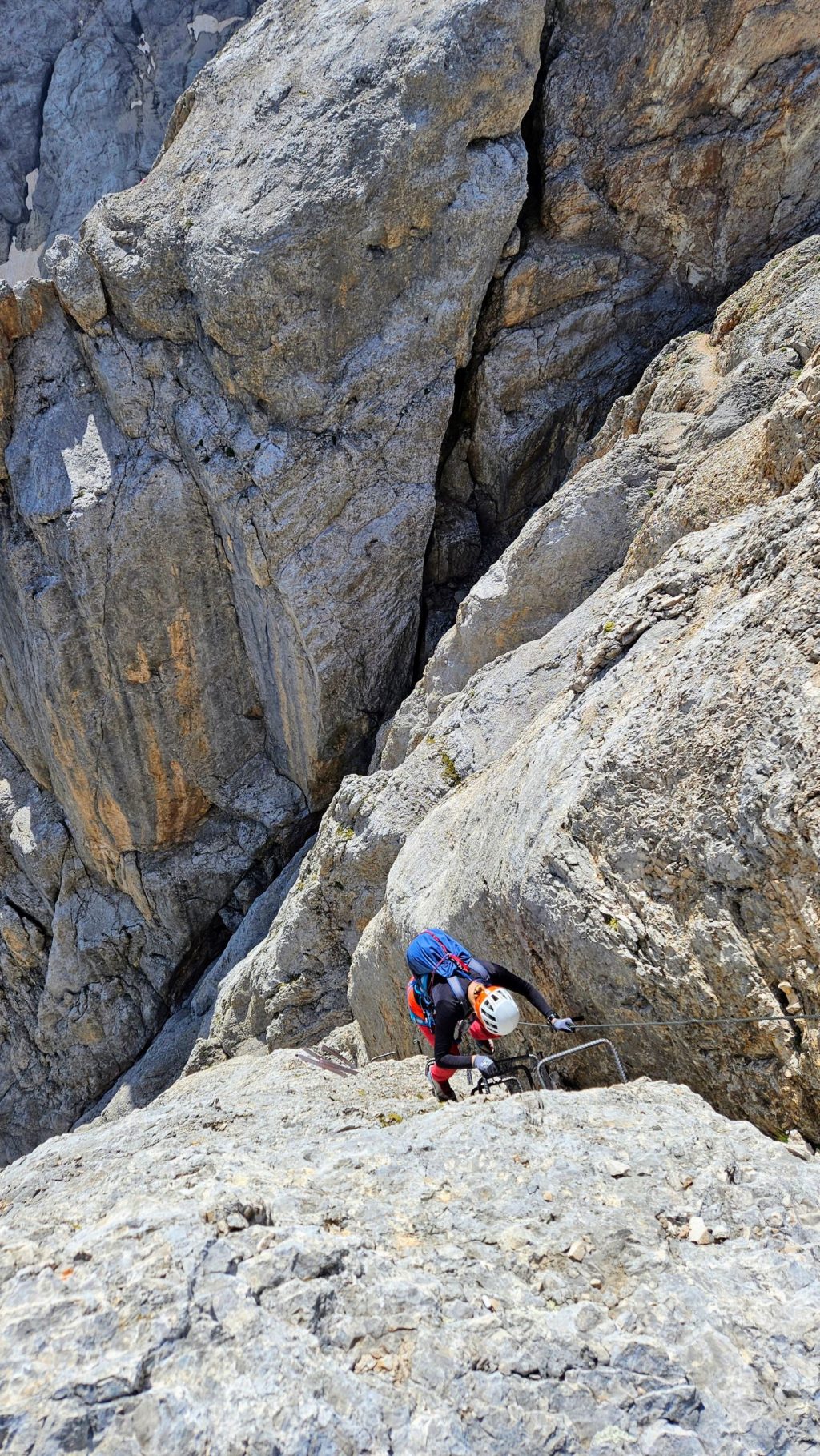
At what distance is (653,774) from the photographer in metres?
6.49

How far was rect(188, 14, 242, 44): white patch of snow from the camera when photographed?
46188mm

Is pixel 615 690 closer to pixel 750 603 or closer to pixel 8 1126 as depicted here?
pixel 750 603

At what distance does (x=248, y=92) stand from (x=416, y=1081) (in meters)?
21.5

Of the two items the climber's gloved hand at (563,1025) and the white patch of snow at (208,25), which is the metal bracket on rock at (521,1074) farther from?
the white patch of snow at (208,25)

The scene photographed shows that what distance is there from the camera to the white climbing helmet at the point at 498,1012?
6738 millimetres

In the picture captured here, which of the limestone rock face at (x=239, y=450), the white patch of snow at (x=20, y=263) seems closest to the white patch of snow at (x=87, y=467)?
the limestone rock face at (x=239, y=450)

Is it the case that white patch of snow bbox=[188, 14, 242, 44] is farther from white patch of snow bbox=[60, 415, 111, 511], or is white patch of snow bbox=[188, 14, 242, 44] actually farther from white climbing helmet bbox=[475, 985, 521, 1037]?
white climbing helmet bbox=[475, 985, 521, 1037]

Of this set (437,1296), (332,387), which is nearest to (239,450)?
(332,387)

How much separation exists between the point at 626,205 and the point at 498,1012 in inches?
707

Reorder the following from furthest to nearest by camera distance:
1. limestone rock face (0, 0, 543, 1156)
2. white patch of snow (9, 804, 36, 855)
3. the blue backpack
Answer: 1. white patch of snow (9, 804, 36, 855)
2. limestone rock face (0, 0, 543, 1156)
3. the blue backpack

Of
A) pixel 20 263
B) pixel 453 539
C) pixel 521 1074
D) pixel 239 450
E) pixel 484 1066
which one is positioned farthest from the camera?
pixel 20 263

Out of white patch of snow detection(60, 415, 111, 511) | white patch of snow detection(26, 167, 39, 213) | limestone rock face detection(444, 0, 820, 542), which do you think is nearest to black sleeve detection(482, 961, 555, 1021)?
limestone rock face detection(444, 0, 820, 542)

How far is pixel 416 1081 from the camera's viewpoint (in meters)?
8.45

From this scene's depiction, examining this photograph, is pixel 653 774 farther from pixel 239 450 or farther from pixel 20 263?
Answer: pixel 20 263
